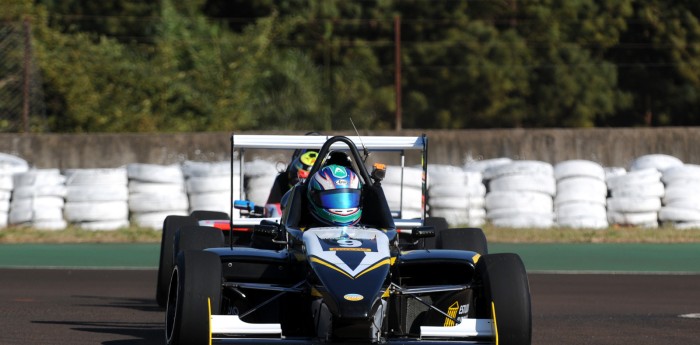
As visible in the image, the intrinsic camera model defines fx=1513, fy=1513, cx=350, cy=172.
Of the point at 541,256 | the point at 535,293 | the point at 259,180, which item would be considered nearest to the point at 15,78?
the point at 259,180

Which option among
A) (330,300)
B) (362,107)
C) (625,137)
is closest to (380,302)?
(330,300)

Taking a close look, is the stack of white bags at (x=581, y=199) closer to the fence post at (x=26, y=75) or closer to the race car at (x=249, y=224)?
the race car at (x=249, y=224)

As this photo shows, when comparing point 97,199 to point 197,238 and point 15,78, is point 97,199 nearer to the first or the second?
point 15,78

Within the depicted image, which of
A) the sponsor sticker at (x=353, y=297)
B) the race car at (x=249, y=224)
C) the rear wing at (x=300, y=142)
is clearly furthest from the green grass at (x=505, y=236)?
the sponsor sticker at (x=353, y=297)

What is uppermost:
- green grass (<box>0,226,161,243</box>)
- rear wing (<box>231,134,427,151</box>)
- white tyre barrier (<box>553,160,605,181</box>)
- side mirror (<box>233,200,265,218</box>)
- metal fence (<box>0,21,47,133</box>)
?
metal fence (<box>0,21,47,133</box>)

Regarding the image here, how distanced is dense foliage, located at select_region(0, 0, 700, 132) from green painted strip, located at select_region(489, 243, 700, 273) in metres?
13.2

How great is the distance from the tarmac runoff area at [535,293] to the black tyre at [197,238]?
0.64 meters

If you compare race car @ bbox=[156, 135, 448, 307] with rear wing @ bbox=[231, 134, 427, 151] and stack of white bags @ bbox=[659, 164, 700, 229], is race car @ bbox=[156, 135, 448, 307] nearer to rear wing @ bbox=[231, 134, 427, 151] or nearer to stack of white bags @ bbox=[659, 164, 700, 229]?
rear wing @ bbox=[231, 134, 427, 151]

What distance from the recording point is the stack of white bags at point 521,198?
19484 millimetres

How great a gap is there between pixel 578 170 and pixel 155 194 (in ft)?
17.9

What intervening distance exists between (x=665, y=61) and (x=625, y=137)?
15.4 metres

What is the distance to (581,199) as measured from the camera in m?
19.5

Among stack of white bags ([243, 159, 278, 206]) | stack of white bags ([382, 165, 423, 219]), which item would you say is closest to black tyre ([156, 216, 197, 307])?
stack of white bags ([243, 159, 278, 206])

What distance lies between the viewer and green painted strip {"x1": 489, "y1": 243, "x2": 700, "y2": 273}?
54.2 ft
